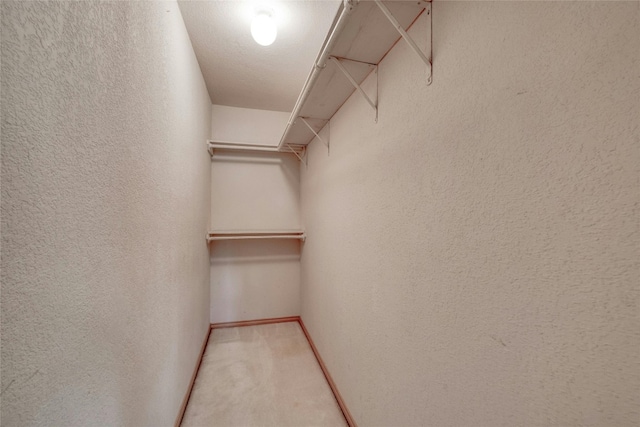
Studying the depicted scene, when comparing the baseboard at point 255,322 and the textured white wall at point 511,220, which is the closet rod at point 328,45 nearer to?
the textured white wall at point 511,220

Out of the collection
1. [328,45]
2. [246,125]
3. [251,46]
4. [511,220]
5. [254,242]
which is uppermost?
[251,46]

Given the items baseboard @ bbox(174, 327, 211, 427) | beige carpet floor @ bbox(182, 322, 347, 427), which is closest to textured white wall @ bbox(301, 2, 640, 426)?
beige carpet floor @ bbox(182, 322, 347, 427)

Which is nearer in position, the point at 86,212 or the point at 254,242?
the point at 86,212

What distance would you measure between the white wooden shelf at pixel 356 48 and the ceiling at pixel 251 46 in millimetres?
463

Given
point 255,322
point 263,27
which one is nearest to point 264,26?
point 263,27

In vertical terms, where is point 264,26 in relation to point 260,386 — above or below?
above

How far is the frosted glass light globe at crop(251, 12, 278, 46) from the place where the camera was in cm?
141

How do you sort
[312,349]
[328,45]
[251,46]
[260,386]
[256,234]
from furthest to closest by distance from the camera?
[256,234], [312,349], [260,386], [251,46], [328,45]

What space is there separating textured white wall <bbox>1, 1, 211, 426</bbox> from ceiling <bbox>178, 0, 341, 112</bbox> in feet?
0.91

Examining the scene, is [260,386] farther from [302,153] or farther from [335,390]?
[302,153]

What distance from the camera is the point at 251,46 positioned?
1720 mm

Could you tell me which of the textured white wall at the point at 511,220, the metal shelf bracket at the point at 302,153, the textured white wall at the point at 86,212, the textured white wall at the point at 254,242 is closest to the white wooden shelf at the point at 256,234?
the textured white wall at the point at 254,242

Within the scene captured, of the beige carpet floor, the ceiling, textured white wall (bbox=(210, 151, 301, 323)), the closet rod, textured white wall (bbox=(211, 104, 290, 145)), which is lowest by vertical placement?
the beige carpet floor

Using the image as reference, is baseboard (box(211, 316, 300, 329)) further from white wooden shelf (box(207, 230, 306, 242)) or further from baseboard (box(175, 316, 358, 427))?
white wooden shelf (box(207, 230, 306, 242))
